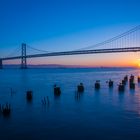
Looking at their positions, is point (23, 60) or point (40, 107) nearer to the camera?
point (40, 107)

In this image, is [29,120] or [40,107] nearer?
[29,120]

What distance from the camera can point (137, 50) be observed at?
57.0 metres

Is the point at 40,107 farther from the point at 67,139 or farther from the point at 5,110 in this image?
the point at 67,139

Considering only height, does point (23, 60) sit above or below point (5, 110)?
above

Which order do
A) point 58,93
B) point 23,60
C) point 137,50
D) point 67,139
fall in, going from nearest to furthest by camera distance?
1. point 67,139
2. point 58,93
3. point 137,50
4. point 23,60

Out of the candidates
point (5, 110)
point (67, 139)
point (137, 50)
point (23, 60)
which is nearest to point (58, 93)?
point (5, 110)

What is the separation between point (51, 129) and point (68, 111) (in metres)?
5.73

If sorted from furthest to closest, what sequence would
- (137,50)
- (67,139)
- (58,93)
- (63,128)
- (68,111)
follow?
(137,50) < (58,93) < (68,111) < (63,128) < (67,139)

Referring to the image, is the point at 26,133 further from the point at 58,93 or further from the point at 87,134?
the point at 58,93

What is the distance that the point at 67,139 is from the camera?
44.0 ft

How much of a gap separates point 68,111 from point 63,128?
5.42 m

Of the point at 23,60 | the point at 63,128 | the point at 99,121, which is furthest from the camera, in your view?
the point at 23,60

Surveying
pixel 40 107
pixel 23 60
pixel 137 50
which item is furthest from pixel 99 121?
pixel 23 60

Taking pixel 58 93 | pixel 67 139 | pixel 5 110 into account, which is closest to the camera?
pixel 67 139
